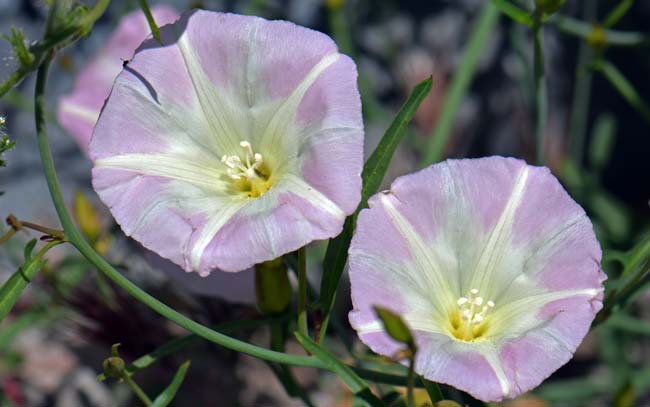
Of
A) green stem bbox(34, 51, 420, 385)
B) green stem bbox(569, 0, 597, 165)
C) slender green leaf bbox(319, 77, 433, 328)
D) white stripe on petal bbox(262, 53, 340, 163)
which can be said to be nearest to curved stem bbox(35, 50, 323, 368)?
green stem bbox(34, 51, 420, 385)

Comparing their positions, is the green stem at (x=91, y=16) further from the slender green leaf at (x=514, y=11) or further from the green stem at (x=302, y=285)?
the slender green leaf at (x=514, y=11)

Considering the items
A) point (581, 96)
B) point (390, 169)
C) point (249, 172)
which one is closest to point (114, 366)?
point (249, 172)

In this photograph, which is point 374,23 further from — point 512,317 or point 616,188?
point 512,317

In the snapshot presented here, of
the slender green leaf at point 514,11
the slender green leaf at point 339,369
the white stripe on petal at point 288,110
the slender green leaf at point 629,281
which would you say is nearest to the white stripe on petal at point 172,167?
the white stripe on petal at point 288,110

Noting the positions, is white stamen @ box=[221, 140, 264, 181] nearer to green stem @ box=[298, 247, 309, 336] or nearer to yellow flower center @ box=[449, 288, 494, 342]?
green stem @ box=[298, 247, 309, 336]

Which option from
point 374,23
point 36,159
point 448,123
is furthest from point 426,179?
point 36,159

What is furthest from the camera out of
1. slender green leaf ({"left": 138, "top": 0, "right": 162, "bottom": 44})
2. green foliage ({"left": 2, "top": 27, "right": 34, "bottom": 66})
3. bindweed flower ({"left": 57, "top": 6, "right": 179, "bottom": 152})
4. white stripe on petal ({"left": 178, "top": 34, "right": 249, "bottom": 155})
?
bindweed flower ({"left": 57, "top": 6, "right": 179, "bottom": 152})

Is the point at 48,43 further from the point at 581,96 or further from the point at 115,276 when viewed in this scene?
the point at 581,96
